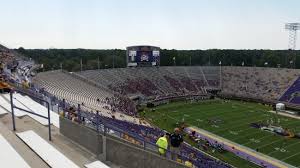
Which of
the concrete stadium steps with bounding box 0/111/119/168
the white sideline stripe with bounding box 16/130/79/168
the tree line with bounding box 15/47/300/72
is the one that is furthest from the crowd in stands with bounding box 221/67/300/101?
the white sideline stripe with bounding box 16/130/79/168

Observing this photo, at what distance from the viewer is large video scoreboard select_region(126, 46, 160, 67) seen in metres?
62.3

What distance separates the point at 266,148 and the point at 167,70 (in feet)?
141

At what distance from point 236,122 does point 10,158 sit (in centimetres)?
3737

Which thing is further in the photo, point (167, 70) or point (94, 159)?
point (167, 70)

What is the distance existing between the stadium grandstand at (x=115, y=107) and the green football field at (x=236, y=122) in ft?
3.46

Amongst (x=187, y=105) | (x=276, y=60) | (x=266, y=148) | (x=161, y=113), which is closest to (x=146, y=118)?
(x=161, y=113)

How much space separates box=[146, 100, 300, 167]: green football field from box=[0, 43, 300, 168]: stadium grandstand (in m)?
1.05

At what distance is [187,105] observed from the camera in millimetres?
53500

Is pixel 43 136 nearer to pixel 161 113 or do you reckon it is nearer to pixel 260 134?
pixel 260 134

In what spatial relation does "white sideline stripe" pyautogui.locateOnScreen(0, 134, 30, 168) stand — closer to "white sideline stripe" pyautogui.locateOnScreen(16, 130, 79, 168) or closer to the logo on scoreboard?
"white sideline stripe" pyautogui.locateOnScreen(16, 130, 79, 168)

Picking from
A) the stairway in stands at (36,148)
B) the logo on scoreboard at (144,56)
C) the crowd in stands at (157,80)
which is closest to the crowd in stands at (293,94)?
the crowd in stands at (157,80)

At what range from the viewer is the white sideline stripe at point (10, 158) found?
24.6ft

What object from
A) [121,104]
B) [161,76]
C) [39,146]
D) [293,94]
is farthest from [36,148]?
[161,76]

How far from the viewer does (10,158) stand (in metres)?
7.89
